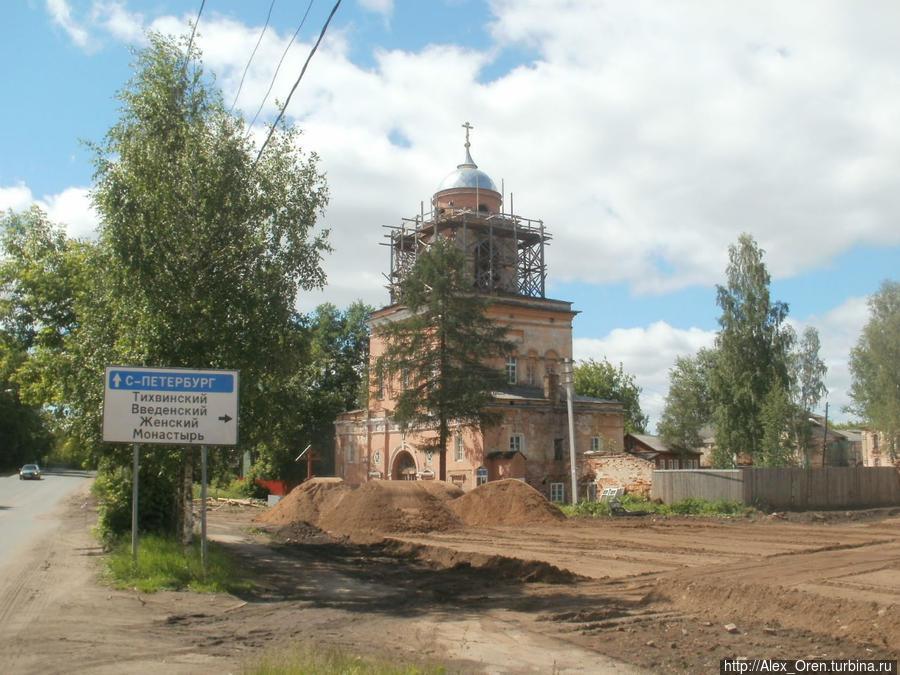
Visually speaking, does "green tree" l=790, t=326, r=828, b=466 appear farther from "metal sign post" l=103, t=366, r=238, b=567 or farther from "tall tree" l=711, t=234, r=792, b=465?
"metal sign post" l=103, t=366, r=238, b=567

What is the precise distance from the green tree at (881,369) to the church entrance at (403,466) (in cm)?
2849

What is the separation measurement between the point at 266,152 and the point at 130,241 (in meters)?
3.60

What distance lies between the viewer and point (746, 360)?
48531 millimetres

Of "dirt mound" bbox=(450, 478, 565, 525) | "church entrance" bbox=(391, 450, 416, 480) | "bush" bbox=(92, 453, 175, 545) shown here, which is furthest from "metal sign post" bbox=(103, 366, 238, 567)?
"church entrance" bbox=(391, 450, 416, 480)

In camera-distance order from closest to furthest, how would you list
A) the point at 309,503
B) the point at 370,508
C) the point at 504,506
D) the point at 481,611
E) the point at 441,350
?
1. the point at 481,611
2. the point at 370,508
3. the point at 504,506
4. the point at 309,503
5. the point at 441,350

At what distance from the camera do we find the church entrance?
4678 cm

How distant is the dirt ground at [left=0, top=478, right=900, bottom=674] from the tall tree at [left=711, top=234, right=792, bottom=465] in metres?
26.6

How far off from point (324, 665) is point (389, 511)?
23.5 metres

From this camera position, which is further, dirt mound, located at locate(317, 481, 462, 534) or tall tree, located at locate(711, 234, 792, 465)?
tall tree, located at locate(711, 234, 792, 465)

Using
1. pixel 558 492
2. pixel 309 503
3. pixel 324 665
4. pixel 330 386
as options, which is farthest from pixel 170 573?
pixel 330 386

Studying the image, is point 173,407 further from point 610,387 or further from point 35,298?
point 610,387

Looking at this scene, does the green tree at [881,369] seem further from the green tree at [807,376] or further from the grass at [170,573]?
the grass at [170,573]

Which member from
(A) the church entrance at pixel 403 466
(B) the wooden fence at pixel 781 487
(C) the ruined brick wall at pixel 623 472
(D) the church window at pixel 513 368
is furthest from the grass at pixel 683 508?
(D) the church window at pixel 513 368

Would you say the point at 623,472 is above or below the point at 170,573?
above
